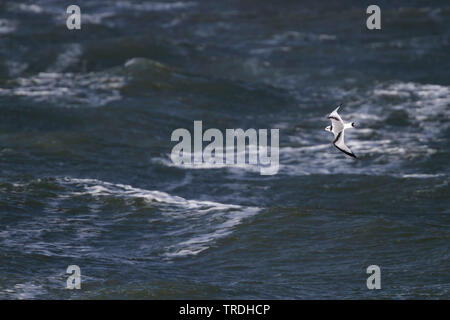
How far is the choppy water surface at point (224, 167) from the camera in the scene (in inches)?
558

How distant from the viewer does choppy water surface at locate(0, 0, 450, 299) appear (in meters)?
14.2

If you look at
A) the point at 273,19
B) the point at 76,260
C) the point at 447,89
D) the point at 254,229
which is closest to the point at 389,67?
the point at 447,89
